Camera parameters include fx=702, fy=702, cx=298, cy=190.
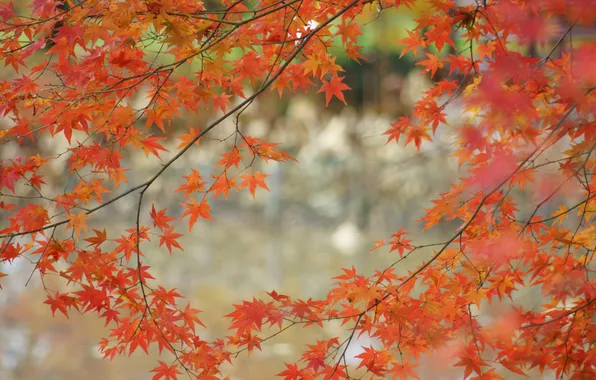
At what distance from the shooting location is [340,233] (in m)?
8.26

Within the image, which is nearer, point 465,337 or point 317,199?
point 465,337

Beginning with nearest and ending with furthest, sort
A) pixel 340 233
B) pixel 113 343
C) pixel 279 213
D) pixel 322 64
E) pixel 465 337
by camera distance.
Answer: pixel 465 337, pixel 322 64, pixel 113 343, pixel 340 233, pixel 279 213

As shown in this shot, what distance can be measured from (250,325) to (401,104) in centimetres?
763

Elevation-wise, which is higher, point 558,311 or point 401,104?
point 401,104

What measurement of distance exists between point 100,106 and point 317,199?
698 centimetres

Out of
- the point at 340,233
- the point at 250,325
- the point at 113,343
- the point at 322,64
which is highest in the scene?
the point at 340,233

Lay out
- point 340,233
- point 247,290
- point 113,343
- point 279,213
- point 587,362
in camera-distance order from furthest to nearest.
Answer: point 279,213, point 340,233, point 247,290, point 113,343, point 587,362

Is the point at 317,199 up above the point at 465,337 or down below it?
above

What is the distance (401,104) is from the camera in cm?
938

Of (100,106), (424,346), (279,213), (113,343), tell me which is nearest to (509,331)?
(424,346)

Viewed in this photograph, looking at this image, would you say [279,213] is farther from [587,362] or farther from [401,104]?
[587,362]

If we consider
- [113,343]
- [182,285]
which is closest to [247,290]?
[182,285]

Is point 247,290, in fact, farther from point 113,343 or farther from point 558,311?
point 558,311

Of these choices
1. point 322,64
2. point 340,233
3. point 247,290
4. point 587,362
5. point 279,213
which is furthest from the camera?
point 279,213
